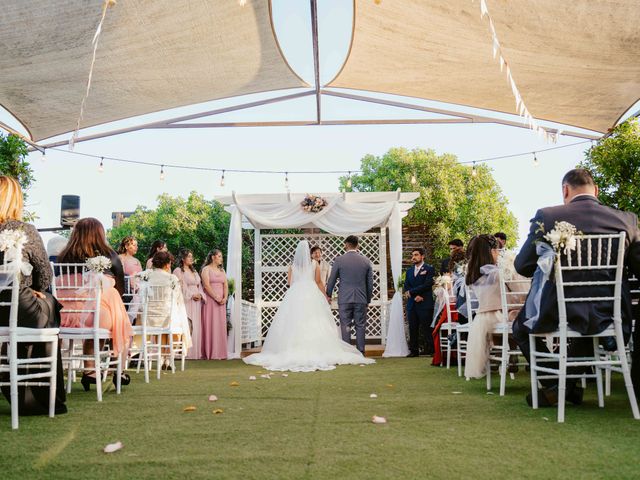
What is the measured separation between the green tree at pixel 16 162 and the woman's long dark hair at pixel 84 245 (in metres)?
2.47

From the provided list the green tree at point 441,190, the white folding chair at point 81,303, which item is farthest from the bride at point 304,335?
the green tree at point 441,190

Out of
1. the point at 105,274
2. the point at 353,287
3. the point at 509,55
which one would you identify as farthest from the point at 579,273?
the point at 353,287

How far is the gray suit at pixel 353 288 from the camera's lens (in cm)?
896

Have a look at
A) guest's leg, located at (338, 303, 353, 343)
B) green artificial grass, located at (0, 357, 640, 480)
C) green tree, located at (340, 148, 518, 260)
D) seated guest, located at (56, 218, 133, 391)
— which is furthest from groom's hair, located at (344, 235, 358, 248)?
green tree, located at (340, 148, 518, 260)

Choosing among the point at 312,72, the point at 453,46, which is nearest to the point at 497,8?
the point at 453,46

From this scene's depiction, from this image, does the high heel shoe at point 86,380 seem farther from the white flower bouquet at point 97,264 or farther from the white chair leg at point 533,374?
the white chair leg at point 533,374

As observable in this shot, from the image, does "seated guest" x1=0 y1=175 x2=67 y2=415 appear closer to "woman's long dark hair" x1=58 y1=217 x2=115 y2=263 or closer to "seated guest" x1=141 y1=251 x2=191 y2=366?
"woman's long dark hair" x1=58 y1=217 x2=115 y2=263

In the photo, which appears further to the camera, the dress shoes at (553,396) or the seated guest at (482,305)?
the seated guest at (482,305)

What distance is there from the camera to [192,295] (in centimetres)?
934

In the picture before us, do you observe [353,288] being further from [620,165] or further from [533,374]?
[533,374]

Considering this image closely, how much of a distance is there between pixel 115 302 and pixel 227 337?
5.16 m

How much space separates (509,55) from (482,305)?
10.7 ft

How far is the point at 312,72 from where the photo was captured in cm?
859

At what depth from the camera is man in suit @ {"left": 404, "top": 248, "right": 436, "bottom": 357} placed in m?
9.49
